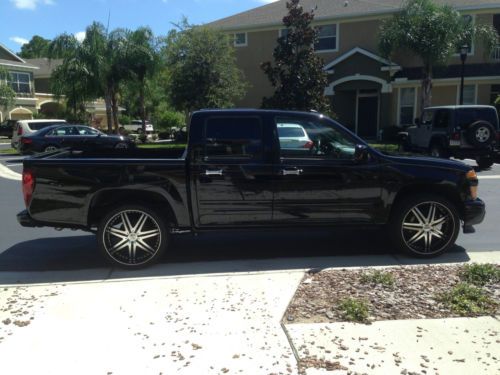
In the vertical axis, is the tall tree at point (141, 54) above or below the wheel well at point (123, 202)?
above

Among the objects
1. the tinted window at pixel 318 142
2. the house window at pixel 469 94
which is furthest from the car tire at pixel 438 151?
the house window at pixel 469 94

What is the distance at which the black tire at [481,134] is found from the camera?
14.2 metres

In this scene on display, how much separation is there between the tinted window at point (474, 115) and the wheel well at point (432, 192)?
963 cm

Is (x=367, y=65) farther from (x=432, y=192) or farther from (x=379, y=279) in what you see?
(x=379, y=279)

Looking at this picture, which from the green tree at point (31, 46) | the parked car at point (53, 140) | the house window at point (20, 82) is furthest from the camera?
the green tree at point (31, 46)

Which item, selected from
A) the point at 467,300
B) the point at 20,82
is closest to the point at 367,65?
the point at 467,300

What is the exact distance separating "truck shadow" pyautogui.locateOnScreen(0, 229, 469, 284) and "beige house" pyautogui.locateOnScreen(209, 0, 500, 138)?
20.3 metres

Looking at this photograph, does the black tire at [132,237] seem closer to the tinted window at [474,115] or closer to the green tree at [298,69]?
the tinted window at [474,115]

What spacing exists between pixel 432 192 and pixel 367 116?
22656 millimetres

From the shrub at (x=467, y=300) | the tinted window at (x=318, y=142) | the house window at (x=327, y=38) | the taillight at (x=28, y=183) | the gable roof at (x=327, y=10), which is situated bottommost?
the shrub at (x=467, y=300)

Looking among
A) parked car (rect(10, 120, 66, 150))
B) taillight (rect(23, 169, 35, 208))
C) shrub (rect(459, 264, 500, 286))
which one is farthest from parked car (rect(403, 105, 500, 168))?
parked car (rect(10, 120, 66, 150))

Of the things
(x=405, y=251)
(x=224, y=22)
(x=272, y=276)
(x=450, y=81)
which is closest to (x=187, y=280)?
(x=272, y=276)

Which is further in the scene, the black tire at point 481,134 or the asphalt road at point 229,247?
the black tire at point 481,134

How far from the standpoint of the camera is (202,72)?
25422 mm
